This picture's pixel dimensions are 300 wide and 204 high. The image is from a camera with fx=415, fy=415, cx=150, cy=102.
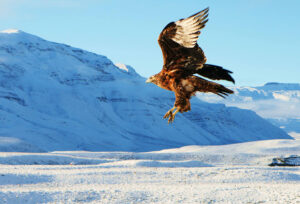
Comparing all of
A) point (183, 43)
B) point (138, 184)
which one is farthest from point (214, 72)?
point (138, 184)

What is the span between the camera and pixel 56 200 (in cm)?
2217

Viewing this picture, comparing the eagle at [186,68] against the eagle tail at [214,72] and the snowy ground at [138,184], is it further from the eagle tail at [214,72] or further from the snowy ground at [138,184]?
the snowy ground at [138,184]

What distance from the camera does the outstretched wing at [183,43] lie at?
4.57 m

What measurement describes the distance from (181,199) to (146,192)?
7.77 feet

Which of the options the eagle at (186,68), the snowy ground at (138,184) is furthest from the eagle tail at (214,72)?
the snowy ground at (138,184)

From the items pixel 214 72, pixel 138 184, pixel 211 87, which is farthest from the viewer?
pixel 138 184

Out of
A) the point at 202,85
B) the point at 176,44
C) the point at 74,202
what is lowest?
the point at 74,202

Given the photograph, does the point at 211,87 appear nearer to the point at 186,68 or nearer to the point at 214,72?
the point at 214,72

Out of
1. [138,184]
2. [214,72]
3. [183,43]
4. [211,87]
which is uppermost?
[183,43]

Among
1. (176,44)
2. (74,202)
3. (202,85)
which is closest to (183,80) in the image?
(202,85)

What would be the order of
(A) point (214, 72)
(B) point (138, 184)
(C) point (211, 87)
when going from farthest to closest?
(B) point (138, 184) → (C) point (211, 87) → (A) point (214, 72)

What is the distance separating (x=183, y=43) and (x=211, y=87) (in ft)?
2.05

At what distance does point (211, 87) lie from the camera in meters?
4.73

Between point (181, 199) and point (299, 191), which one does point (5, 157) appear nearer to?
point (181, 199)
